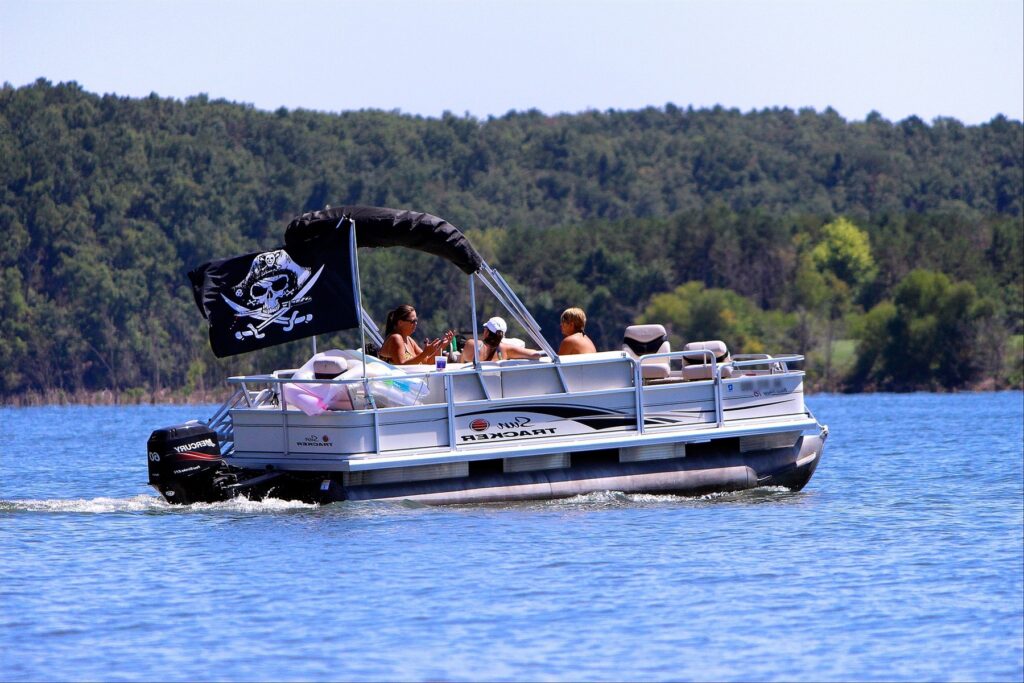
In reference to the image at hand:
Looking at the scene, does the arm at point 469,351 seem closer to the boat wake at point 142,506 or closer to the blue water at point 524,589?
the blue water at point 524,589

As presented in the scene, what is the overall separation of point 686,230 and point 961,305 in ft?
87.3

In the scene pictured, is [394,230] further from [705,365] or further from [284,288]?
[705,365]

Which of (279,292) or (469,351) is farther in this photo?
(469,351)

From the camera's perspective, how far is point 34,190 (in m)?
115

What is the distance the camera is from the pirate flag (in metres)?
16.9

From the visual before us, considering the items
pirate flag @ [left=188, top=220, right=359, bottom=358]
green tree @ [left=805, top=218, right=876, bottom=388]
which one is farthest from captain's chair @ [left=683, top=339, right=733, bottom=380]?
green tree @ [left=805, top=218, right=876, bottom=388]

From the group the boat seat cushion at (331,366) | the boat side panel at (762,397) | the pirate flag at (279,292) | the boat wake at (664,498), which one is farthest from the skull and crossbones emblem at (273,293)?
the boat side panel at (762,397)

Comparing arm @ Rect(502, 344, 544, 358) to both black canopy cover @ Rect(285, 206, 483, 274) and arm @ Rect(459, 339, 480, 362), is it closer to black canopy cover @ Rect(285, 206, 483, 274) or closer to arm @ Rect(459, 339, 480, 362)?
arm @ Rect(459, 339, 480, 362)

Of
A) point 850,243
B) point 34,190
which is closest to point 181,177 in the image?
point 34,190

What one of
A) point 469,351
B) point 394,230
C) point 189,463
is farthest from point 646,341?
point 189,463

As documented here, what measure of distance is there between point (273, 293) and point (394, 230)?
1423 mm

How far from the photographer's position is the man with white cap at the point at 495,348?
58.5ft

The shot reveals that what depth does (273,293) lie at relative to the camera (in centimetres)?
1698

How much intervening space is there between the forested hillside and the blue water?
6853cm
